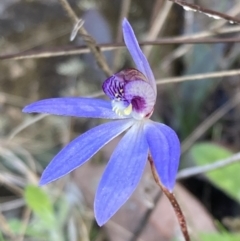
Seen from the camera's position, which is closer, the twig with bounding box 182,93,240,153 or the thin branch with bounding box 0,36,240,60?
the thin branch with bounding box 0,36,240,60

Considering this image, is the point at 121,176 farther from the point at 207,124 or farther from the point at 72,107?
the point at 207,124

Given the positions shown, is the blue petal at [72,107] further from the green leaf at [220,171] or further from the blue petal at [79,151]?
the green leaf at [220,171]

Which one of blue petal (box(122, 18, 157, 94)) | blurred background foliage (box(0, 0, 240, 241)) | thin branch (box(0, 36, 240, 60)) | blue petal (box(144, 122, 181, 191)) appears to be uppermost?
blue petal (box(122, 18, 157, 94))

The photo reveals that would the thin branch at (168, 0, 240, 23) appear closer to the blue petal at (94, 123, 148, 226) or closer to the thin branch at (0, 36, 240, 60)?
the thin branch at (0, 36, 240, 60)

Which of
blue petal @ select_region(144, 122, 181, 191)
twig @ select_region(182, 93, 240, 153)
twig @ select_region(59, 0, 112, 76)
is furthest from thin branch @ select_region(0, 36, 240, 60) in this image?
twig @ select_region(182, 93, 240, 153)

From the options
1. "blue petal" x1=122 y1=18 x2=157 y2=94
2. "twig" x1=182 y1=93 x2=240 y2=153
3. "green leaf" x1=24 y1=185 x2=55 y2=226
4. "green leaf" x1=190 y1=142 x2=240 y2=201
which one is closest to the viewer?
"blue petal" x1=122 y1=18 x2=157 y2=94

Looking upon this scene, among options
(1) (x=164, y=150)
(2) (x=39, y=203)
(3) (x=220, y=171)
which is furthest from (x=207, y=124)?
(1) (x=164, y=150)

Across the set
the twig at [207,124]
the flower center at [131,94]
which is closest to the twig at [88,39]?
the flower center at [131,94]
